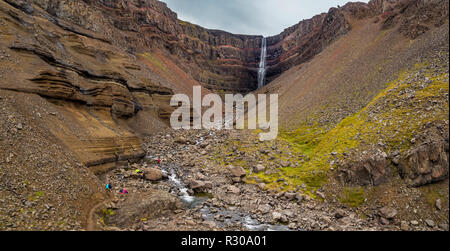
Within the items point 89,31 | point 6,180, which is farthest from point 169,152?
point 89,31

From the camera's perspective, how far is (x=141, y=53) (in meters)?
71.5

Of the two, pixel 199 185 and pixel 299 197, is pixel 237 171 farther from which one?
pixel 299 197

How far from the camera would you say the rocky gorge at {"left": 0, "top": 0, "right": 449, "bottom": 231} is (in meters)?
12.8

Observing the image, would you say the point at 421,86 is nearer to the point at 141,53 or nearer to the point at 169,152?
the point at 169,152

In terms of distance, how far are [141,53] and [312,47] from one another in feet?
199

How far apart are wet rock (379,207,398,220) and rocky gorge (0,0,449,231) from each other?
0.52ft

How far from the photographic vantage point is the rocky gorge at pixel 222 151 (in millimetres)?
12750

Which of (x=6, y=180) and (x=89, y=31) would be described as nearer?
(x=6, y=180)

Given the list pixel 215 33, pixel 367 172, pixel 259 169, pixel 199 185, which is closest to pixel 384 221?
pixel 367 172

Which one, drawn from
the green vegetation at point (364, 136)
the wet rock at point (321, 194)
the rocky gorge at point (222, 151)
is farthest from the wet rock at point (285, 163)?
the wet rock at point (321, 194)

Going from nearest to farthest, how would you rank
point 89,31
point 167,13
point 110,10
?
point 89,31, point 110,10, point 167,13

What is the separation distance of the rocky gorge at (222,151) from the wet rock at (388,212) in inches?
6.3

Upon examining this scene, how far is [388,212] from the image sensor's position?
13.2 meters

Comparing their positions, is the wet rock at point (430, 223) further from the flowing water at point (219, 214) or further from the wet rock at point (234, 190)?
the wet rock at point (234, 190)
